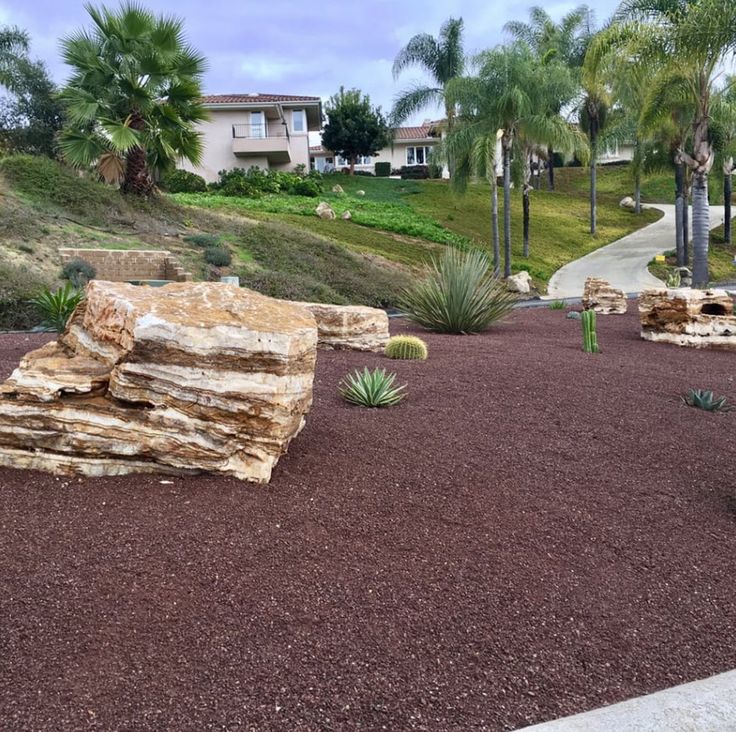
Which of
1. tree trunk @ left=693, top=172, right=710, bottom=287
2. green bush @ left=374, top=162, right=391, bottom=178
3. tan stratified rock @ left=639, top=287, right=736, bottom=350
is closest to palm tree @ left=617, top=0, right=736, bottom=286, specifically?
tree trunk @ left=693, top=172, right=710, bottom=287

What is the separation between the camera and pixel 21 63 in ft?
109

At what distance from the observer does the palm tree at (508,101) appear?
2416cm

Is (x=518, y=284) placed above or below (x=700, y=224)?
below

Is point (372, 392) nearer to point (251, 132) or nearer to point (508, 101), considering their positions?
point (508, 101)

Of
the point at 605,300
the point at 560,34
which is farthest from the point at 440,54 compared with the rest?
the point at 605,300

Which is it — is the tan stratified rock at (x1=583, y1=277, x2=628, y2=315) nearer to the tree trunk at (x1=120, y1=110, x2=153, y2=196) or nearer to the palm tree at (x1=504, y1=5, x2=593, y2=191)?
the tree trunk at (x1=120, y1=110, x2=153, y2=196)

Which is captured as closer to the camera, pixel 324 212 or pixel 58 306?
pixel 58 306

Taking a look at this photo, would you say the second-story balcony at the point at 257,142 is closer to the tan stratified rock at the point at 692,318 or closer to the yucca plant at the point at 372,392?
the tan stratified rock at the point at 692,318

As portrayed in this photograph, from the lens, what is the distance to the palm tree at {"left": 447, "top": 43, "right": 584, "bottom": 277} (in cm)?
2416

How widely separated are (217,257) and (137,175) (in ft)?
17.1

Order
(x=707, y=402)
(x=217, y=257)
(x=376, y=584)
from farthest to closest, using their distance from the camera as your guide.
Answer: (x=217, y=257), (x=707, y=402), (x=376, y=584)

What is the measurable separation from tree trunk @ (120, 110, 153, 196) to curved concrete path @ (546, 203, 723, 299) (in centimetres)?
1509

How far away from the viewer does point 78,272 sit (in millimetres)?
15320

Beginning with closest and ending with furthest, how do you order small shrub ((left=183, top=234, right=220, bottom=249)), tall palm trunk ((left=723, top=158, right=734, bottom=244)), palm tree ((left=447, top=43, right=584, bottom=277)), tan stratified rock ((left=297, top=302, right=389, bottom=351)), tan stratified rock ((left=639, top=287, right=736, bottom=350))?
tan stratified rock ((left=297, top=302, right=389, bottom=351)), tan stratified rock ((left=639, top=287, right=736, bottom=350)), small shrub ((left=183, top=234, right=220, bottom=249)), palm tree ((left=447, top=43, right=584, bottom=277)), tall palm trunk ((left=723, top=158, right=734, bottom=244))
